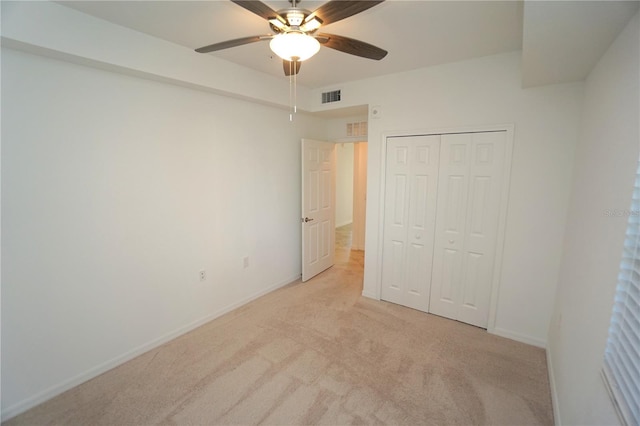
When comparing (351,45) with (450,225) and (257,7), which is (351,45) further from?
(450,225)

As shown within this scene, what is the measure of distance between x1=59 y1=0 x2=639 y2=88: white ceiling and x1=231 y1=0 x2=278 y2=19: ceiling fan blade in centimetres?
32

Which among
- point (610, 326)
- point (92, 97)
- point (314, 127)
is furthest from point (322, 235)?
point (610, 326)

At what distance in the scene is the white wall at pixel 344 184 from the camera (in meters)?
7.46

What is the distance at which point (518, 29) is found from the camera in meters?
2.05

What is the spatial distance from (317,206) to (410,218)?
4.64ft

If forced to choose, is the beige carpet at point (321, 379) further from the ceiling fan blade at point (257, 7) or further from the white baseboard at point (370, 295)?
the ceiling fan blade at point (257, 7)

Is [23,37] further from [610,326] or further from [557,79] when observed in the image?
[557,79]

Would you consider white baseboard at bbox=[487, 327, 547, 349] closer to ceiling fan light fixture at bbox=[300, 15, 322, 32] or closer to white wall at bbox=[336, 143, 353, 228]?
ceiling fan light fixture at bbox=[300, 15, 322, 32]

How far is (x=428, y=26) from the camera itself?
2.03 metres

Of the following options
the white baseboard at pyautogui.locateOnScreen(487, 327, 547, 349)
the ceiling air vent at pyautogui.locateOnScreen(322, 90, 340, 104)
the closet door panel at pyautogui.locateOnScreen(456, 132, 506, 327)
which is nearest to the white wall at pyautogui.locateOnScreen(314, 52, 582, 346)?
the white baseboard at pyautogui.locateOnScreen(487, 327, 547, 349)

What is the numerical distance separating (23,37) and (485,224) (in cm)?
366

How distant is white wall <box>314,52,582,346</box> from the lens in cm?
236

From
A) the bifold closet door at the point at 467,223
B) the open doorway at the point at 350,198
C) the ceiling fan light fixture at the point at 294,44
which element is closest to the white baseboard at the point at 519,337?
the bifold closet door at the point at 467,223

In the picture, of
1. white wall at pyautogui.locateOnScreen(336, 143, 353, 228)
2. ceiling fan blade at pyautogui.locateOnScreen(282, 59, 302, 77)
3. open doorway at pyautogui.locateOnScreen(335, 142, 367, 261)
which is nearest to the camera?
ceiling fan blade at pyautogui.locateOnScreen(282, 59, 302, 77)
